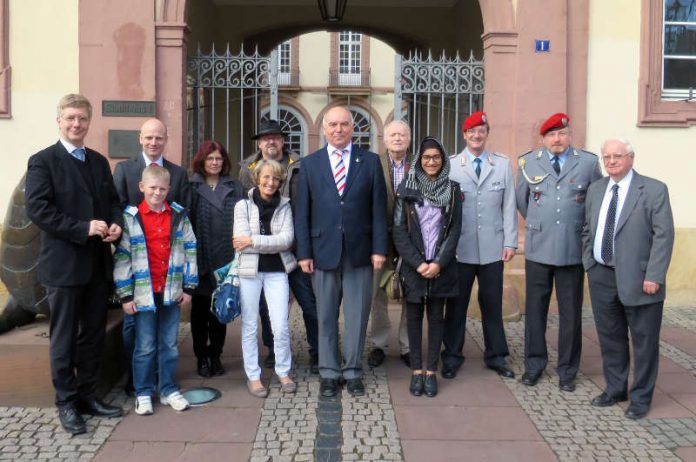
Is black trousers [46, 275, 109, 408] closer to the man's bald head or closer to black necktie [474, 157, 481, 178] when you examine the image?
the man's bald head

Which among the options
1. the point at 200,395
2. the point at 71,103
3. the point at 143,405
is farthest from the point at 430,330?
the point at 71,103

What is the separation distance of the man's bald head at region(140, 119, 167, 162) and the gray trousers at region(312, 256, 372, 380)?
1.29 meters

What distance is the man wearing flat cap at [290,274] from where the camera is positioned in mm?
4984

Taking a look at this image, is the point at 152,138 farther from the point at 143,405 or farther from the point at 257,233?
the point at 143,405

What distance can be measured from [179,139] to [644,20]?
4.96 metres

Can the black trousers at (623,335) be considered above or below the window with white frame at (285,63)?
below

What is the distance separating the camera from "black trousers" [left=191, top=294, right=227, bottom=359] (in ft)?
16.4

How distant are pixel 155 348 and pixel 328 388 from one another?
1116 mm

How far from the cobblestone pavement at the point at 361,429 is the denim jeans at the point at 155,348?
23 centimetres

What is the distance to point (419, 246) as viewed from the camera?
15.2ft

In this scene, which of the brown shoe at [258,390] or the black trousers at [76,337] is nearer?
the black trousers at [76,337]

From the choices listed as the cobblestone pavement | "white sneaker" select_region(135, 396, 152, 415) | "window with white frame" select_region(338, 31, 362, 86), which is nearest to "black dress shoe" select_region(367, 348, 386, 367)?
the cobblestone pavement

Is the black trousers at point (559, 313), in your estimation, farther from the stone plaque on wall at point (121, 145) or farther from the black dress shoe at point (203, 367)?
the stone plaque on wall at point (121, 145)

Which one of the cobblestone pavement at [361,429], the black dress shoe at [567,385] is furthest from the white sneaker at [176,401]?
the black dress shoe at [567,385]
